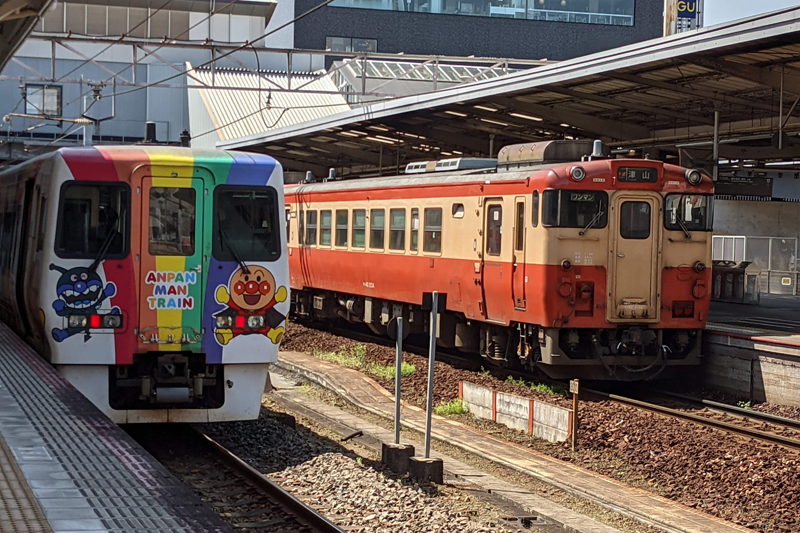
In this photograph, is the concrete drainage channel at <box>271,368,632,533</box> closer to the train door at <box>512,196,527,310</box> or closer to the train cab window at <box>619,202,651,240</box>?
the train door at <box>512,196,527,310</box>

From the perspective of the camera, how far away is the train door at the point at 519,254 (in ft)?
47.2

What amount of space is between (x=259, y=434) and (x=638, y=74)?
8.06 meters

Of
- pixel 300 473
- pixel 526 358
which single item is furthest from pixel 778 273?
pixel 300 473

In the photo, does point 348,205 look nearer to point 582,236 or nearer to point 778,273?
point 582,236

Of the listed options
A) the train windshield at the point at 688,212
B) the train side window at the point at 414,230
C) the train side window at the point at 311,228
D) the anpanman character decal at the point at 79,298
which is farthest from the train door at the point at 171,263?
the train side window at the point at 311,228

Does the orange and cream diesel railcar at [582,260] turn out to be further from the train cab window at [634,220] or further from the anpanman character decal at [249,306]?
the anpanman character decal at [249,306]

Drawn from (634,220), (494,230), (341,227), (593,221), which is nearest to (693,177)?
(634,220)

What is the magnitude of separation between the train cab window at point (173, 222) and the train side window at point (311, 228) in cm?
1225

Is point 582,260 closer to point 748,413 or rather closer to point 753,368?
point 753,368

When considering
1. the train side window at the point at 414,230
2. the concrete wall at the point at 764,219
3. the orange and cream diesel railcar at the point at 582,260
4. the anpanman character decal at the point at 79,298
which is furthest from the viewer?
the concrete wall at the point at 764,219

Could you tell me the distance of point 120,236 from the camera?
988 cm

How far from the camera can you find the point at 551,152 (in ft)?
48.5

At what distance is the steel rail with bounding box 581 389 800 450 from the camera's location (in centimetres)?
1103

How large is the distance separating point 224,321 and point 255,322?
0.98 feet
